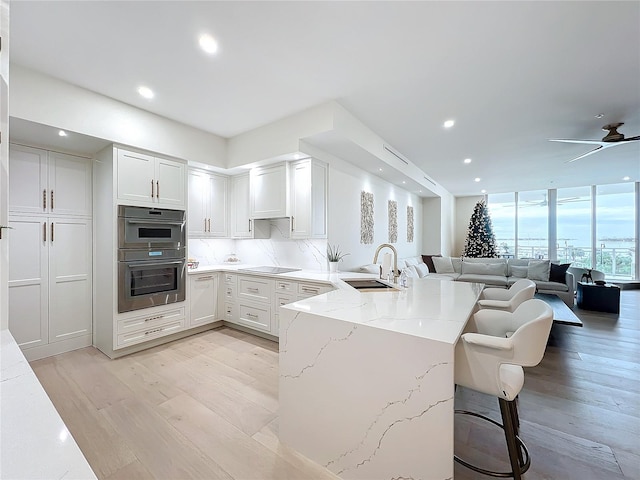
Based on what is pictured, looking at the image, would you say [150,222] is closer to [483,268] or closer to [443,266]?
[443,266]

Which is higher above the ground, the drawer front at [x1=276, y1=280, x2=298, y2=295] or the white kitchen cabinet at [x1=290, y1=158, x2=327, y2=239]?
the white kitchen cabinet at [x1=290, y1=158, x2=327, y2=239]

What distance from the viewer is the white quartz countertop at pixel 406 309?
1.37 meters

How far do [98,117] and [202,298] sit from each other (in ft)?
7.85

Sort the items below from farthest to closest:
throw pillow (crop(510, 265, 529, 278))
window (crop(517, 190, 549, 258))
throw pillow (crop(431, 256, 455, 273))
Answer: window (crop(517, 190, 549, 258))
throw pillow (crop(431, 256, 455, 273))
throw pillow (crop(510, 265, 529, 278))

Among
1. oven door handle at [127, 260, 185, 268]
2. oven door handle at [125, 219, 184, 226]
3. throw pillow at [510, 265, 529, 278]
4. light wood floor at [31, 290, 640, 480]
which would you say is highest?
oven door handle at [125, 219, 184, 226]

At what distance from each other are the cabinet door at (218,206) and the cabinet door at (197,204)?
0.32 feet

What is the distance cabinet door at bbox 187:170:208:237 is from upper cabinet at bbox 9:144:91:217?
1129mm

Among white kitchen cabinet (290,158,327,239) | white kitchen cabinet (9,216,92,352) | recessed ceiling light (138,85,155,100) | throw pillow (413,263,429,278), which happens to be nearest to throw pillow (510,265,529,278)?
throw pillow (413,263,429,278)

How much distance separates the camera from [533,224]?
862cm

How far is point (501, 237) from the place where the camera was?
916 centimetres

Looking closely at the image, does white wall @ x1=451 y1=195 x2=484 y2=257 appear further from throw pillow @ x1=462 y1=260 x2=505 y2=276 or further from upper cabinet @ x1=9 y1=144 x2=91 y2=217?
upper cabinet @ x1=9 y1=144 x2=91 y2=217

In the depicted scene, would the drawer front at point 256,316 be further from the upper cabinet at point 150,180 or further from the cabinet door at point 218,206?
the upper cabinet at point 150,180

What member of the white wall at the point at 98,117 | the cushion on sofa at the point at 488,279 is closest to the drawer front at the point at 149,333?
the white wall at the point at 98,117

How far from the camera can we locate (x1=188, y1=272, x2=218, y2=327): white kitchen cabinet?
371cm
